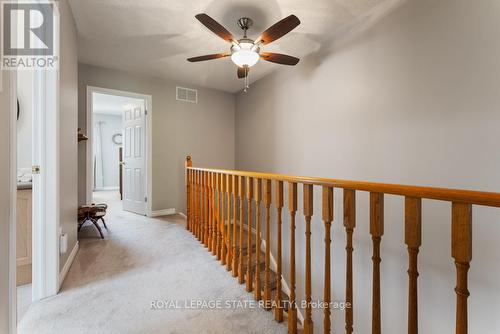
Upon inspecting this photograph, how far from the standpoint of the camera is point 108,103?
577 centimetres

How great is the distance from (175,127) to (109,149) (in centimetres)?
447

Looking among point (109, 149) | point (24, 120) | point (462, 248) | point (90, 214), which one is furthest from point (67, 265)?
point (109, 149)

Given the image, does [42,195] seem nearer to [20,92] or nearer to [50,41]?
[50,41]

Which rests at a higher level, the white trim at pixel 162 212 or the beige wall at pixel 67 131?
the beige wall at pixel 67 131

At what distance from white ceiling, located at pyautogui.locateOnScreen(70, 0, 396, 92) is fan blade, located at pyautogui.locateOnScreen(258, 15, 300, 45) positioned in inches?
13.6

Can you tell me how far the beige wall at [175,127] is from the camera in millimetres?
3574

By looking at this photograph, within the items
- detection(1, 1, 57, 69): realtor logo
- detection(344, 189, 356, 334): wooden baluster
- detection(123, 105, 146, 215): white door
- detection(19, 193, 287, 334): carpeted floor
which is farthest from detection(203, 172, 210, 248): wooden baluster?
detection(123, 105, 146, 215): white door

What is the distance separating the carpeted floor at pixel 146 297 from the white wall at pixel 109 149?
5.48 m

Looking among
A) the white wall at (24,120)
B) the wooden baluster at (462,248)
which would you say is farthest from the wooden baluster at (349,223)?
the white wall at (24,120)

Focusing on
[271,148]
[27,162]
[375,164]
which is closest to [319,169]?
[375,164]

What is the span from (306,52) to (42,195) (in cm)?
303

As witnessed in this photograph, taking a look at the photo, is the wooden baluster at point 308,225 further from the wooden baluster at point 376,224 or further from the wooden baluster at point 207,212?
the wooden baluster at point 207,212

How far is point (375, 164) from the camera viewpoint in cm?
222

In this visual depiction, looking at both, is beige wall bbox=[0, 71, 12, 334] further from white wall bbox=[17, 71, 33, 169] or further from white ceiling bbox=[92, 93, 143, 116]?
white ceiling bbox=[92, 93, 143, 116]
